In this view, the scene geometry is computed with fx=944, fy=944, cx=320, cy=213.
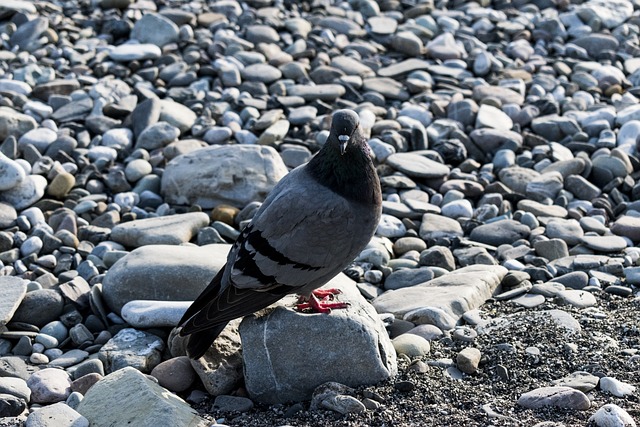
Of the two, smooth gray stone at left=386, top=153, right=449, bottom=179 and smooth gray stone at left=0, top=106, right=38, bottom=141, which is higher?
smooth gray stone at left=386, top=153, right=449, bottom=179

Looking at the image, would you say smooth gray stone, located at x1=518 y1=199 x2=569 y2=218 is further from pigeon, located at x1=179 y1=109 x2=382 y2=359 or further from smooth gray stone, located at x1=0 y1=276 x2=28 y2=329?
smooth gray stone, located at x1=0 y1=276 x2=28 y2=329

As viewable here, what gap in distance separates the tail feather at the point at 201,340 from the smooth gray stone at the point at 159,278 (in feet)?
3.38

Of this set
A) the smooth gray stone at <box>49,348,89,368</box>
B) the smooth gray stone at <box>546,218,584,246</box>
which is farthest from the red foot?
the smooth gray stone at <box>546,218,584,246</box>

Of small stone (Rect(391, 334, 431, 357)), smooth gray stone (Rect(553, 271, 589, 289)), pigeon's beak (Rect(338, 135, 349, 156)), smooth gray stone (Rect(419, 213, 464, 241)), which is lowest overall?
smooth gray stone (Rect(419, 213, 464, 241))

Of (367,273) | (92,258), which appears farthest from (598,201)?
(92,258)

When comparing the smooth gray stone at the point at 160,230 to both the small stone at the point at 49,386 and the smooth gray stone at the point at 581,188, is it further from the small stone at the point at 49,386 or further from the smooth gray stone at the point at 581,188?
the smooth gray stone at the point at 581,188

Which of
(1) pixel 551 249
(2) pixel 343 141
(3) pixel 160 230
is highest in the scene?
(2) pixel 343 141

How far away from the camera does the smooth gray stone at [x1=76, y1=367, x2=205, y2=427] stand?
203 inches

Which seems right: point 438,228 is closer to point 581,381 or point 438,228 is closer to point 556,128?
point 556,128

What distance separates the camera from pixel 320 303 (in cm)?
599

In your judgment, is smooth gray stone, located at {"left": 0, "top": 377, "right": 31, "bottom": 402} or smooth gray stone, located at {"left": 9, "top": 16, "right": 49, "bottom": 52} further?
smooth gray stone, located at {"left": 9, "top": 16, "right": 49, "bottom": 52}

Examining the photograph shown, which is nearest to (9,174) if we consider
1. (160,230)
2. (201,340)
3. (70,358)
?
(160,230)

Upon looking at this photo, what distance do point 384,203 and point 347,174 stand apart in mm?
2880

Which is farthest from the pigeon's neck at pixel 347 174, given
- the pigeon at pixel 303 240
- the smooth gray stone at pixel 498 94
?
the smooth gray stone at pixel 498 94
